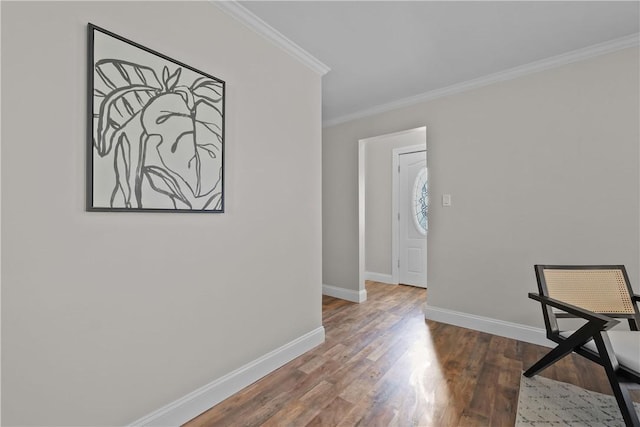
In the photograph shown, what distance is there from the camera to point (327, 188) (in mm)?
4199

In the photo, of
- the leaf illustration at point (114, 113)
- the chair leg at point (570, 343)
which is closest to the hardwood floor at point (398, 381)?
the chair leg at point (570, 343)

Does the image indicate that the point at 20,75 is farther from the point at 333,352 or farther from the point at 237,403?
the point at 333,352

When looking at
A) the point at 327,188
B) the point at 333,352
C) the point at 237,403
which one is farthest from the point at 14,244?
the point at 327,188

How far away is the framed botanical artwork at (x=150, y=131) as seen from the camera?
1.33 m

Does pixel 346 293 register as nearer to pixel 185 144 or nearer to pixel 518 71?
pixel 185 144

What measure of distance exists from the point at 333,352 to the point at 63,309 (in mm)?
1864

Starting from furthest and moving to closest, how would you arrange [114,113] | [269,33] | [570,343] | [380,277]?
[380,277] → [269,33] → [570,343] → [114,113]

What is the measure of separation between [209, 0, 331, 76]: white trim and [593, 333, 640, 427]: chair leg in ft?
8.78

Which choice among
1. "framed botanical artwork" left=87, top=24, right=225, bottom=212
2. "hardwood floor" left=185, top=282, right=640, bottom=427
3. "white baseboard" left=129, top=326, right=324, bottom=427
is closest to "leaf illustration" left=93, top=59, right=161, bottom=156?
"framed botanical artwork" left=87, top=24, right=225, bottom=212

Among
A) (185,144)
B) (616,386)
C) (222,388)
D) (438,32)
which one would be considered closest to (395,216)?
(438,32)

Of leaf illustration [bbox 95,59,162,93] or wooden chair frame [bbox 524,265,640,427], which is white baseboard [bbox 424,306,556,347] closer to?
wooden chair frame [bbox 524,265,640,427]

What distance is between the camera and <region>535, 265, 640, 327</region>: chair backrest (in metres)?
1.97

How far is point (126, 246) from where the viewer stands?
1426 millimetres

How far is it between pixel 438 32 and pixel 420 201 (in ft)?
9.42
